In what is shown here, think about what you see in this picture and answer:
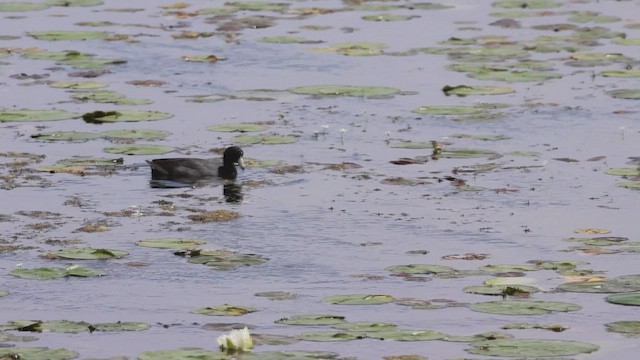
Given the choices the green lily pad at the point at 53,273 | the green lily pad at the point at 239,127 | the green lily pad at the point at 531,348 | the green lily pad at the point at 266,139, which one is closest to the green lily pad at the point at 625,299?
the green lily pad at the point at 531,348

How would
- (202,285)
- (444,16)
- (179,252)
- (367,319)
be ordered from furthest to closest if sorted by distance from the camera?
(444,16), (179,252), (202,285), (367,319)

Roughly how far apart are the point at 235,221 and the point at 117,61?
25.2 ft

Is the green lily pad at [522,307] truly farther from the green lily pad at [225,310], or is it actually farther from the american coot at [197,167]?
the american coot at [197,167]

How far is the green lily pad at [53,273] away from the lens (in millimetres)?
12047

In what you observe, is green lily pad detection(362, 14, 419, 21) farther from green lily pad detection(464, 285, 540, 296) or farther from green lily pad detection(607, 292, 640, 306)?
green lily pad detection(607, 292, 640, 306)

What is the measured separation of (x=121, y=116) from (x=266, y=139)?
1.75 metres

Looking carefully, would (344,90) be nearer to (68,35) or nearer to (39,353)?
(68,35)

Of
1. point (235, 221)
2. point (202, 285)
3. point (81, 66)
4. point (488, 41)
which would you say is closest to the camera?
point (202, 285)

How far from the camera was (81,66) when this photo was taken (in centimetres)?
2103

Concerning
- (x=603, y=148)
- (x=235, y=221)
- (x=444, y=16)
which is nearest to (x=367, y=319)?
(x=235, y=221)

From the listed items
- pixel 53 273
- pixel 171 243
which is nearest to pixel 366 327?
pixel 53 273

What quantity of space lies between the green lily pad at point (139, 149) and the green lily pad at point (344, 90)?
2.99 metres

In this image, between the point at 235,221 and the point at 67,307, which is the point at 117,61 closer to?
the point at 235,221

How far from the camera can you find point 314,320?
35.6 ft
